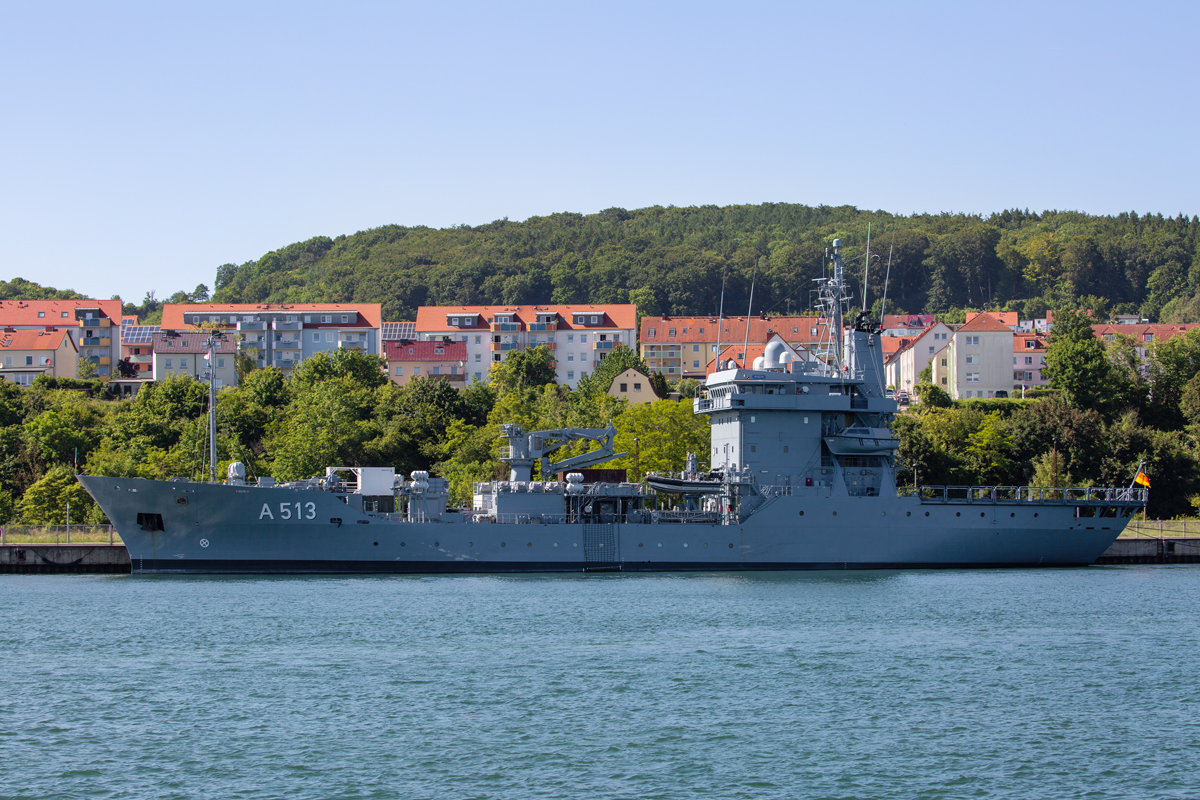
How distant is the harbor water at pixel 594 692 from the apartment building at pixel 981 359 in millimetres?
41838

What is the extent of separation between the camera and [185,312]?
8856 cm

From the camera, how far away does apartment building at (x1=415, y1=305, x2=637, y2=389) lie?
84.4 m

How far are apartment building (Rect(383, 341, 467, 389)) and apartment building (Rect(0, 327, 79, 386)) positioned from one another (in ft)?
68.8

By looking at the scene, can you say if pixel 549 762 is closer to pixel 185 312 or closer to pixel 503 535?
pixel 503 535

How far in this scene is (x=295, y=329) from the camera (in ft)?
278

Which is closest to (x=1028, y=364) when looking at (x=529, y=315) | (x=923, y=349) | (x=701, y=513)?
(x=923, y=349)

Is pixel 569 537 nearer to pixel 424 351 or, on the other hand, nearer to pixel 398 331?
pixel 424 351

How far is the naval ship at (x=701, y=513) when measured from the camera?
35531 millimetres

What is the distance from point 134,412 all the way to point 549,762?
49.8 metres

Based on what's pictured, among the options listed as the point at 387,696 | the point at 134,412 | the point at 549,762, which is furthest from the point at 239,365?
the point at 549,762

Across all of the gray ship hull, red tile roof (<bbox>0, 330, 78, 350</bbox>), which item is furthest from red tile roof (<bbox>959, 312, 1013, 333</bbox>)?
red tile roof (<bbox>0, 330, 78, 350</bbox>)

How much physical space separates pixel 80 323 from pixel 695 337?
44726 mm

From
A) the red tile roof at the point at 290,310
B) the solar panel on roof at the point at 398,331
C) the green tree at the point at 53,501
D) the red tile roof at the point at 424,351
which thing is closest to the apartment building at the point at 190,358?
the red tile roof at the point at 290,310

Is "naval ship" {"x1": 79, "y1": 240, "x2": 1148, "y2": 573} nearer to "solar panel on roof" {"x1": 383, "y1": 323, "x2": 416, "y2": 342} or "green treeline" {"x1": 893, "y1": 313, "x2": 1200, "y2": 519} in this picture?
"green treeline" {"x1": 893, "y1": 313, "x2": 1200, "y2": 519}
